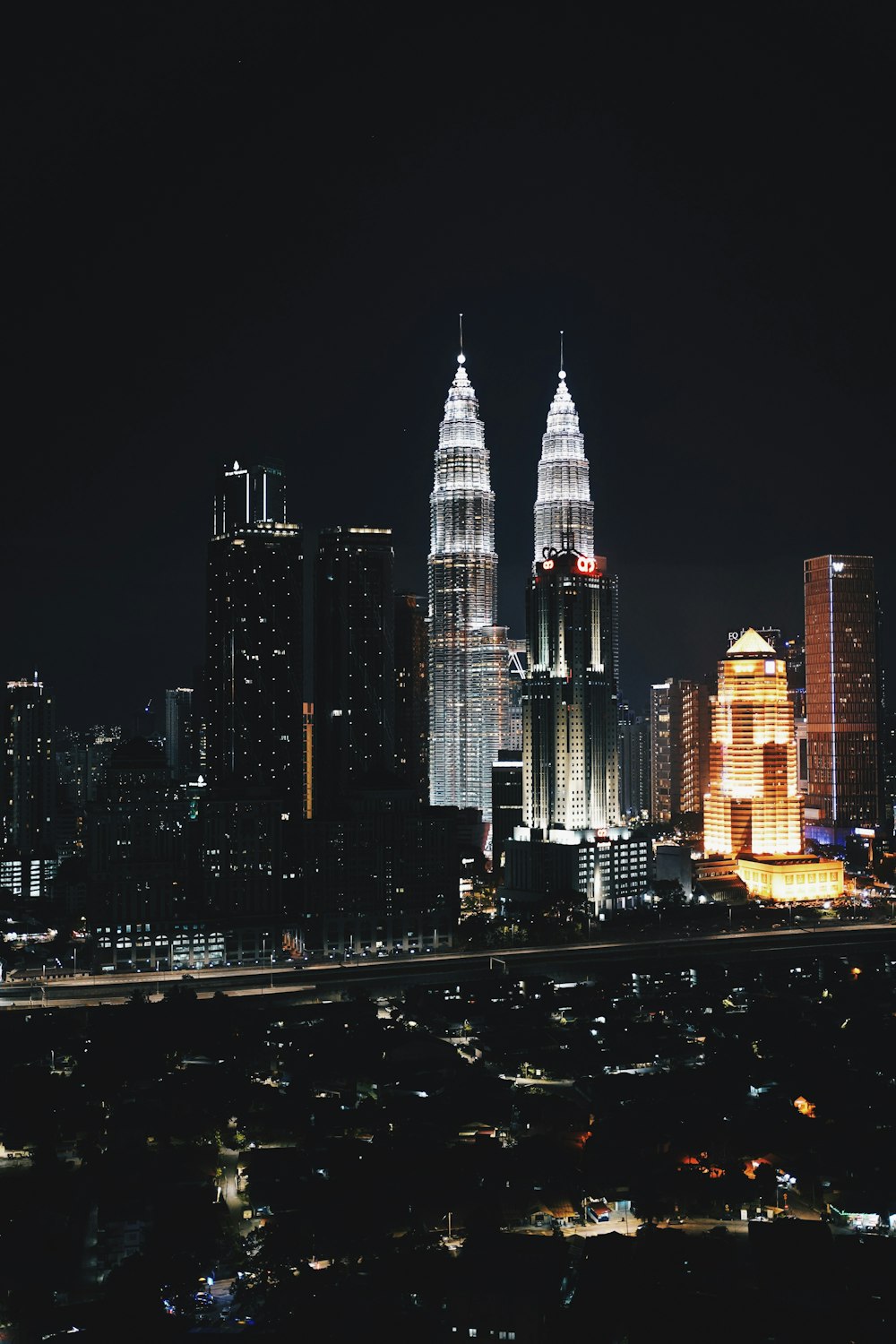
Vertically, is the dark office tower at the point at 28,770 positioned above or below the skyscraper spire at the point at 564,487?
below

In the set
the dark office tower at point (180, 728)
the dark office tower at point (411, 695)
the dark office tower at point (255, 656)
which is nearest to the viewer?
the dark office tower at point (255, 656)

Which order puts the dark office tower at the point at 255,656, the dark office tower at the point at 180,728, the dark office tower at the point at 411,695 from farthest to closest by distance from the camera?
the dark office tower at the point at 180,728 → the dark office tower at the point at 411,695 → the dark office tower at the point at 255,656

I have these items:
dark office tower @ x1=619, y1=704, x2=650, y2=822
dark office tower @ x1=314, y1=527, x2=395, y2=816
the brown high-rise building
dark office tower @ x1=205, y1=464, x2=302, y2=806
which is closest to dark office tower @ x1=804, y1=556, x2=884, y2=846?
the brown high-rise building

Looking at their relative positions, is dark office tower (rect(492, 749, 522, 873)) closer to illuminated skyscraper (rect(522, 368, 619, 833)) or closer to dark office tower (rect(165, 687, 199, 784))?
illuminated skyscraper (rect(522, 368, 619, 833))

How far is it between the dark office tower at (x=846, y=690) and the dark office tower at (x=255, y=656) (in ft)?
59.0

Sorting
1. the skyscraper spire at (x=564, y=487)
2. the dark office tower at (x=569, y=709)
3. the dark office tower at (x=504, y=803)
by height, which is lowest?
the dark office tower at (x=504, y=803)

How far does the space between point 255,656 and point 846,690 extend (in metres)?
20.0

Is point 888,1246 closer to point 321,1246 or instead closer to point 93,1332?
point 321,1246

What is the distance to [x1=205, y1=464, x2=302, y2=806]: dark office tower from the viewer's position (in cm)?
3866

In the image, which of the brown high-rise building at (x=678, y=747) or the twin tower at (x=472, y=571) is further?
the brown high-rise building at (x=678, y=747)

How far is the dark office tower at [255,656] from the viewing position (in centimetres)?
3866

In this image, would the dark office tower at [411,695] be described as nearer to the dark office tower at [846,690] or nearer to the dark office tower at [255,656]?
the dark office tower at [255,656]

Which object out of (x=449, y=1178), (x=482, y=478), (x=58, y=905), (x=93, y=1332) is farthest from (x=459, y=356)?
(x=93, y=1332)

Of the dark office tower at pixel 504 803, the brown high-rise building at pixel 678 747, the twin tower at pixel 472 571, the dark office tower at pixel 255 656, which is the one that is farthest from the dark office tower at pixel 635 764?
the dark office tower at pixel 255 656
